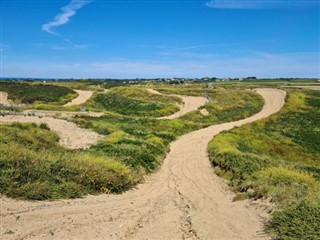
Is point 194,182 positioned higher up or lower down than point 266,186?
lower down

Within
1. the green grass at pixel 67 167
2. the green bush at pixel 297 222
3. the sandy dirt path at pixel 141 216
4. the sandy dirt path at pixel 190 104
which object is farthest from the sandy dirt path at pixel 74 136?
the sandy dirt path at pixel 190 104

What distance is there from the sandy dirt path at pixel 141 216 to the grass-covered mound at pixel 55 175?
490 millimetres

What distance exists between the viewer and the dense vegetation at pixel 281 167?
10213 mm

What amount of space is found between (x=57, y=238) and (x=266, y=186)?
814 centimetres

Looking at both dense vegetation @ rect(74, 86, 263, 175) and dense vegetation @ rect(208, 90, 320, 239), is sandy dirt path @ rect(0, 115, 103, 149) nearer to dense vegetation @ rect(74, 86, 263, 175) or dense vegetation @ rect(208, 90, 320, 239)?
dense vegetation @ rect(74, 86, 263, 175)

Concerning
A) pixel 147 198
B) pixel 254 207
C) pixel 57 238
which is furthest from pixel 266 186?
pixel 57 238

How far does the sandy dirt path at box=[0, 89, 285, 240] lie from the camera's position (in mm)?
10016

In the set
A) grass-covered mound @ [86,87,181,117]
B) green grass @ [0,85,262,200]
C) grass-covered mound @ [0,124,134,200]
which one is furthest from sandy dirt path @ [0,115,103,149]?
grass-covered mound @ [86,87,181,117]

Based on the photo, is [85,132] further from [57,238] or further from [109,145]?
[57,238]

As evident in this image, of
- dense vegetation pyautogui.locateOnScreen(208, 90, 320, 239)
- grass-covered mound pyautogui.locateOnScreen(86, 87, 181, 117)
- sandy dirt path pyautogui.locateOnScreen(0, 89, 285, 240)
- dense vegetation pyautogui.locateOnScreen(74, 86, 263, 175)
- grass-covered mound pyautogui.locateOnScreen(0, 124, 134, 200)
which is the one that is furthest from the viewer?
grass-covered mound pyautogui.locateOnScreen(86, 87, 181, 117)

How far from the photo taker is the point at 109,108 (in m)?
65.5

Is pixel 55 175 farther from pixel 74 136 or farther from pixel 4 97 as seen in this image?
pixel 4 97

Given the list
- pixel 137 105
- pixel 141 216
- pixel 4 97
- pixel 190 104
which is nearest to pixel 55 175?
pixel 141 216

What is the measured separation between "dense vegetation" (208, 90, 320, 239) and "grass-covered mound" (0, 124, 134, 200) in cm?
553
